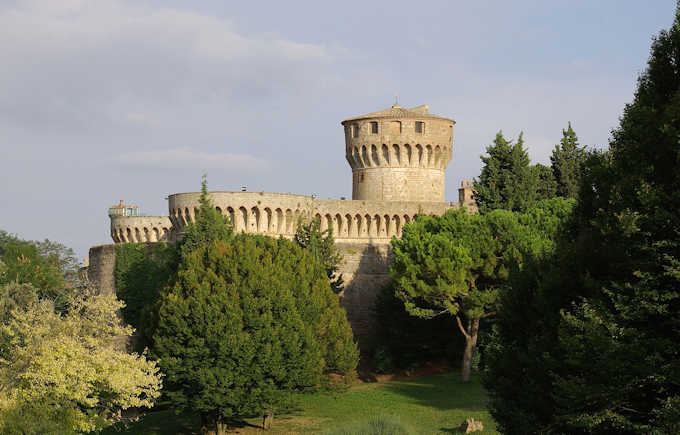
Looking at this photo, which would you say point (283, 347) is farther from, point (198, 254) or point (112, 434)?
→ point (112, 434)

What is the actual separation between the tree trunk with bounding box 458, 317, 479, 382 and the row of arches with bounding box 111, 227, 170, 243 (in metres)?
29.8

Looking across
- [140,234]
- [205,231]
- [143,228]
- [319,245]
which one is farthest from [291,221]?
[140,234]

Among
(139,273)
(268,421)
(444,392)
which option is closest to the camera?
(268,421)

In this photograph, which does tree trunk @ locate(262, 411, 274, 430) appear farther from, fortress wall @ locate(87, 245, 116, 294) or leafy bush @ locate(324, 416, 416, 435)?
fortress wall @ locate(87, 245, 116, 294)

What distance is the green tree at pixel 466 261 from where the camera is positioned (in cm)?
4009

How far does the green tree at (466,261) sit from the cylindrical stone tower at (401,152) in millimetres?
20886

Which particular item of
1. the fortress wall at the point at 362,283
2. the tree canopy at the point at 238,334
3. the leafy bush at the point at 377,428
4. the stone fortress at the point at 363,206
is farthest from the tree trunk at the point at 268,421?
the stone fortress at the point at 363,206

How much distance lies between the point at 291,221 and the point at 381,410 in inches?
859

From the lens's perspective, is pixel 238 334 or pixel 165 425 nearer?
pixel 238 334

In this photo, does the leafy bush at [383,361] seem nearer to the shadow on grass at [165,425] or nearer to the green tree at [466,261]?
the green tree at [466,261]

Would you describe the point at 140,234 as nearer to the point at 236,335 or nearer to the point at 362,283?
the point at 362,283

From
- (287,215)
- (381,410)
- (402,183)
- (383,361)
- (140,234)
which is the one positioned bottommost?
(381,410)

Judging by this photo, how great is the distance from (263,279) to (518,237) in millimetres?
13569

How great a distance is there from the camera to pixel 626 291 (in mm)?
16359
